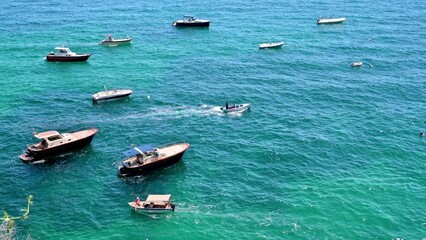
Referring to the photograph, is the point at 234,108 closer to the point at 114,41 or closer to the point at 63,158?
the point at 63,158

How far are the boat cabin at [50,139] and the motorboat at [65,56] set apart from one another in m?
51.6

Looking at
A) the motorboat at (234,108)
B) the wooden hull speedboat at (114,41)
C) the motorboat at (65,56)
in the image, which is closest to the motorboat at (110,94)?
the motorboat at (234,108)

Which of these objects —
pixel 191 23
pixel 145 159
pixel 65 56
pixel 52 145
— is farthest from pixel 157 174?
pixel 191 23

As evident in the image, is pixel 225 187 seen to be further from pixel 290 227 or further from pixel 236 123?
pixel 236 123

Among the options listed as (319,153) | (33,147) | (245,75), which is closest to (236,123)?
(319,153)

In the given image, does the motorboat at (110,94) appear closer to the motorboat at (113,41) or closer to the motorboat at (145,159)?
the motorboat at (145,159)

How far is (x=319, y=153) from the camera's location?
309 ft

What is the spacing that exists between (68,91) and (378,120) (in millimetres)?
72641

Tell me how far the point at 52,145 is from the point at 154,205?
1038 inches

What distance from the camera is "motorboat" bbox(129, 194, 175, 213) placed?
76125 millimetres

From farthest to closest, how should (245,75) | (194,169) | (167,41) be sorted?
(167,41) < (245,75) < (194,169)

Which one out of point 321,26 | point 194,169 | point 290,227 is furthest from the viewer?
point 321,26

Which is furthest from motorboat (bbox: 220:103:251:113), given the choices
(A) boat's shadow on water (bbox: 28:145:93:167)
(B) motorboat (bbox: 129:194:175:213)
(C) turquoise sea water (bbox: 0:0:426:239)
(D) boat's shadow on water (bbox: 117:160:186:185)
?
(B) motorboat (bbox: 129:194:175:213)

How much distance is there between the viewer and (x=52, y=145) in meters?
90.8
